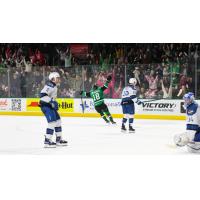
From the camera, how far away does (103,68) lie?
14906 mm

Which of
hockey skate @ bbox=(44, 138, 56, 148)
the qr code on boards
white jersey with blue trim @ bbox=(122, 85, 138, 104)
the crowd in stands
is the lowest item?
hockey skate @ bbox=(44, 138, 56, 148)

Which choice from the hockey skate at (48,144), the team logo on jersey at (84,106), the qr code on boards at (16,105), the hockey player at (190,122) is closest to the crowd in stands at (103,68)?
the qr code on boards at (16,105)

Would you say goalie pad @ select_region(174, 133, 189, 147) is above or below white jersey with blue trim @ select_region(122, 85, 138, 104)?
below

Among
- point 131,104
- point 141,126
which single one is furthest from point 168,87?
point 131,104

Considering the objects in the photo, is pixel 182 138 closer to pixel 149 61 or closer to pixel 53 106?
pixel 53 106

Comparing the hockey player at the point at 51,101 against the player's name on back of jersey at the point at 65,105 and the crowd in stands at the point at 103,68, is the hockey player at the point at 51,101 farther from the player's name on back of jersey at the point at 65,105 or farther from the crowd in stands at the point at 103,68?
the player's name on back of jersey at the point at 65,105

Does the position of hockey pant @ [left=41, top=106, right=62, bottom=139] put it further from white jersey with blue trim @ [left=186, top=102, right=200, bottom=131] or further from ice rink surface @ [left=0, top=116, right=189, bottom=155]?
white jersey with blue trim @ [left=186, top=102, right=200, bottom=131]

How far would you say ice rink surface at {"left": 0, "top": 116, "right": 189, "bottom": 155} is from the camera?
7.45 meters

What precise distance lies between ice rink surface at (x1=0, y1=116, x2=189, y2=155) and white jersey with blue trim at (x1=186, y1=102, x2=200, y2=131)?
0.64m

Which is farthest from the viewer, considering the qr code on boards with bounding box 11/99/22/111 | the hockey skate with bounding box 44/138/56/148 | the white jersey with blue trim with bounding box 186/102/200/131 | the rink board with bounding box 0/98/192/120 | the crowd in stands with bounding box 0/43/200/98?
the qr code on boards with bounding box 11/99/22/111

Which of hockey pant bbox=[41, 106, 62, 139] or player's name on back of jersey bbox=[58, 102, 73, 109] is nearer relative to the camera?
hockey pant bbox=[41, 106, 62, 139]

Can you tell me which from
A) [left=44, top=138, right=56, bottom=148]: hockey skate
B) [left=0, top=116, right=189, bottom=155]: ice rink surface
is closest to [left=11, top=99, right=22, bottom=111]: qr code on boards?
[left=0, top=116, right=189, bottom=155]: ice rink surface

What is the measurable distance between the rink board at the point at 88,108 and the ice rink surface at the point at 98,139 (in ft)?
3.97

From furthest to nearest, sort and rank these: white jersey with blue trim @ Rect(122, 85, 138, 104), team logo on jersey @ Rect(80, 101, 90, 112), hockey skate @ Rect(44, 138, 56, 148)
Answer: team logo on jersey @ Rect(80, 101, 90, 112) < white jersey with blue trim @ Rect(122, 85, 138, 104) < hockey skate @ Rect(44, 138, 56, 148)
